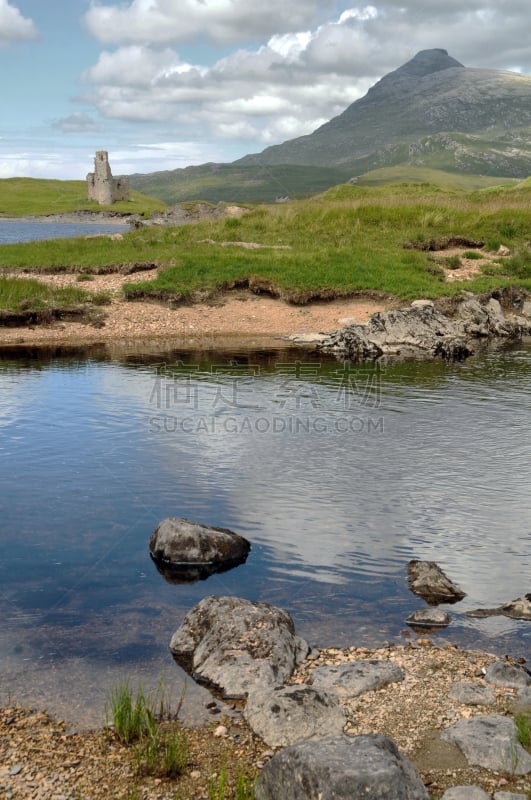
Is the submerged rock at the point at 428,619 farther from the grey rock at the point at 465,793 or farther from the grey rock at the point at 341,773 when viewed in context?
the grey rock at the point at 341,773

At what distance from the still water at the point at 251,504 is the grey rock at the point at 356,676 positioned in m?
0.78

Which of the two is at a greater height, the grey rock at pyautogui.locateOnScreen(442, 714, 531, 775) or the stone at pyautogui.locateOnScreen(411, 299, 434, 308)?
the stone at pyautogui.locateOnScreen(411, 299, 434, 308)

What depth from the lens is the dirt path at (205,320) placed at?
30609 millimetres

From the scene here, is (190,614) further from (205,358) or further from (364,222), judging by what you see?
(364,222)

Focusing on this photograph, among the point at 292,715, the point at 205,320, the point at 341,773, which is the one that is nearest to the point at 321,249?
the point at 205,320

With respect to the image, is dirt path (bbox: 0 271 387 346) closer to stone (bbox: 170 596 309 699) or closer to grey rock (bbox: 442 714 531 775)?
stone (bbox: 170 596 309 699)

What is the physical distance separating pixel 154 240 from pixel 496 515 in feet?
110

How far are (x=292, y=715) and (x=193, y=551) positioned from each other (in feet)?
13.7

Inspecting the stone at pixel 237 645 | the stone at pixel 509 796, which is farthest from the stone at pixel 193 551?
the stone at pixel 509 796

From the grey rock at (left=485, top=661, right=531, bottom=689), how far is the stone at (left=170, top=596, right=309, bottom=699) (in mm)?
1984

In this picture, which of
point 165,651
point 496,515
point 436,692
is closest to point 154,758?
point 165,651

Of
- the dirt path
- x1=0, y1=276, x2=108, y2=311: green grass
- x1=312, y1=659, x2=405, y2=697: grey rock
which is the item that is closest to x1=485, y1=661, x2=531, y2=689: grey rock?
x1=312, y1=659, x2=405, y2=697: grey rock

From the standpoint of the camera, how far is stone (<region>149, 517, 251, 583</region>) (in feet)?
35.4

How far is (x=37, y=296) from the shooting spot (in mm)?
32312
